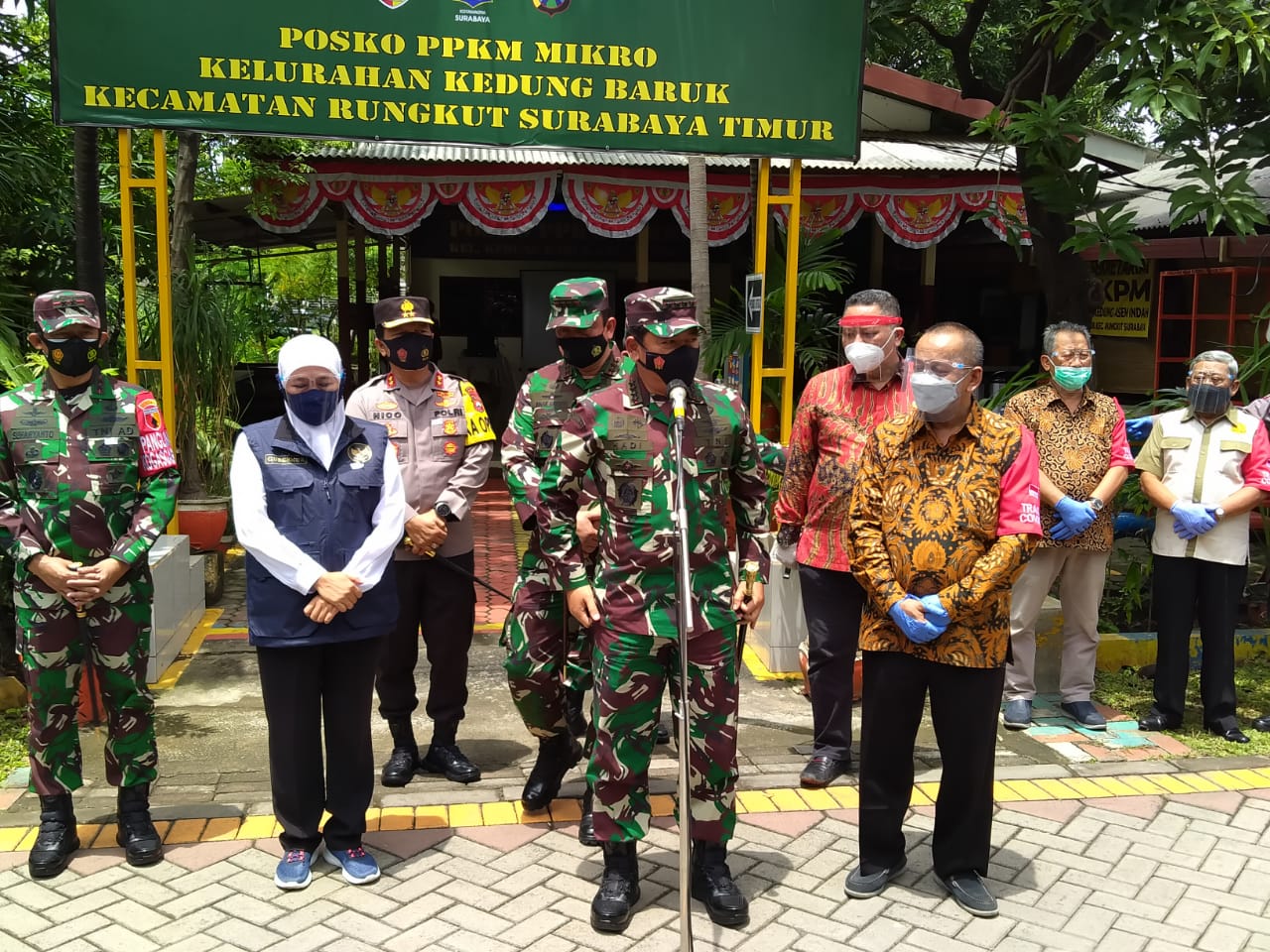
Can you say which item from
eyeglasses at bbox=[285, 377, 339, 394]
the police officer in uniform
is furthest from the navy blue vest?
the police officer in uniform

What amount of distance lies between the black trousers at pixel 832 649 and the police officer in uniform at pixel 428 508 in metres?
1.44

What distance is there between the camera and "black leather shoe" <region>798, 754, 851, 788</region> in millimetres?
4609

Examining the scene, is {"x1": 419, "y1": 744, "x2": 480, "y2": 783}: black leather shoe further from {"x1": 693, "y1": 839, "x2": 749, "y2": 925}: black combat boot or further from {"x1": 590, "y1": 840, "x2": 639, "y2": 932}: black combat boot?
{"x1": 693, "y1": 839, "x2": 749, "y2": 925}: black combat boot

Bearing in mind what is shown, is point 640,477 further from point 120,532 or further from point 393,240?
point 393,240

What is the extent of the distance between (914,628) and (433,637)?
2.03 meters

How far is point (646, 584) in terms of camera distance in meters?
3.50

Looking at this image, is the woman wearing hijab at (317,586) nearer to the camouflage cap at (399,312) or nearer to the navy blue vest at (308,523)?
the navy blue vest at (308,523)

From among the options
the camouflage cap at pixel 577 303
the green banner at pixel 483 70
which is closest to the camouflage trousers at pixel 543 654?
the camouflage cap at pixel 577 303

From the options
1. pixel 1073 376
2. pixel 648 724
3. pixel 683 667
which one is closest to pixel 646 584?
pixel 648 724

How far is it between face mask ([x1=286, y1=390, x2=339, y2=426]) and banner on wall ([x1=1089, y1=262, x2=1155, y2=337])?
9451mm

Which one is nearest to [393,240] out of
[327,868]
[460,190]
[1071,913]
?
[460,190]

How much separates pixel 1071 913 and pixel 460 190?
7772 mm

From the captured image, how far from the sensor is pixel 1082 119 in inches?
252

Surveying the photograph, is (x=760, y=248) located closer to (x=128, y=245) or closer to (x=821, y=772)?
(x=821, y=772)
